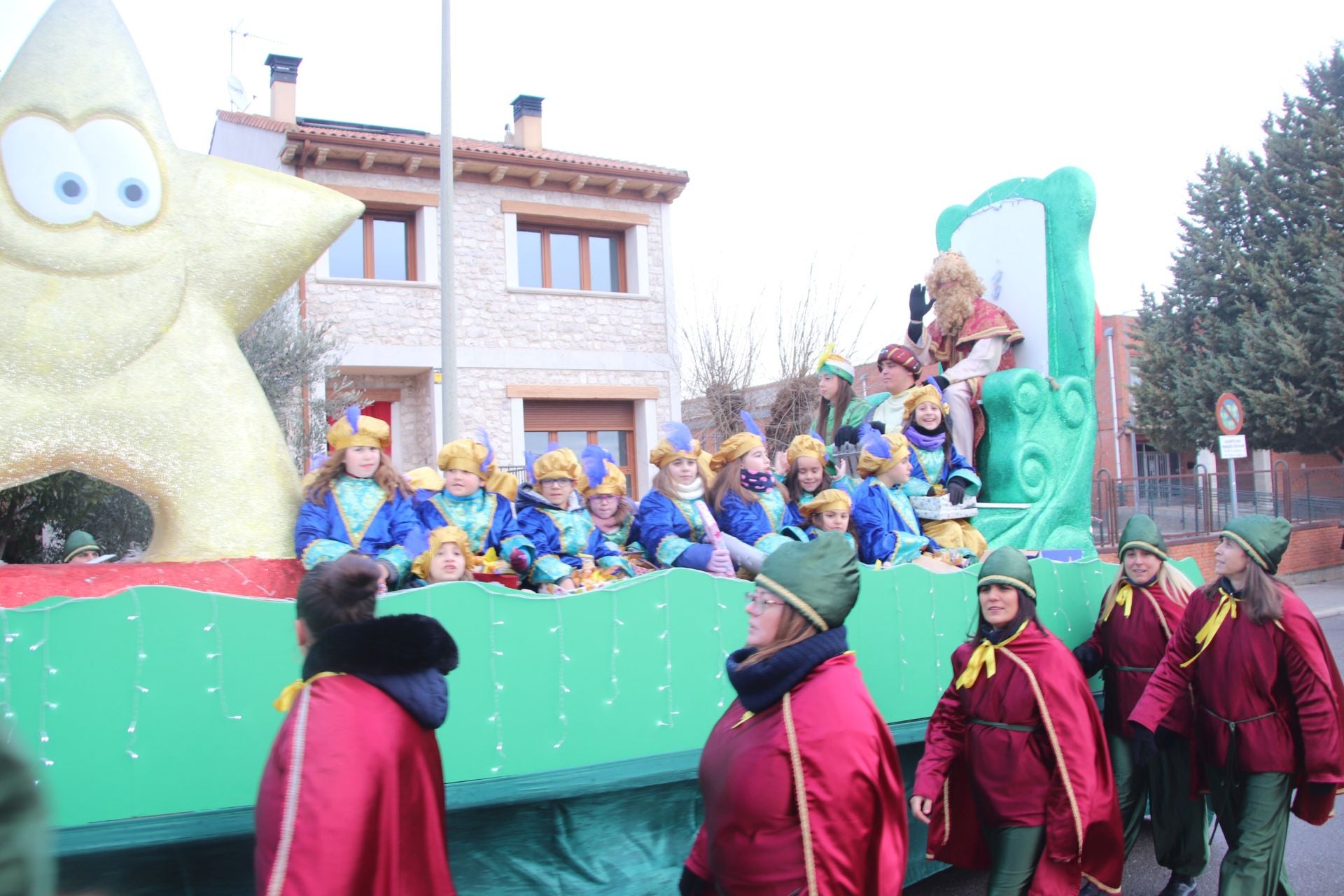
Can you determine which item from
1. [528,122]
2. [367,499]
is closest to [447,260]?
[367,499]

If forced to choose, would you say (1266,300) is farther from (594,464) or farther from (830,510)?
(594,464)

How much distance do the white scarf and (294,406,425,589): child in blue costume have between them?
1.35 meters

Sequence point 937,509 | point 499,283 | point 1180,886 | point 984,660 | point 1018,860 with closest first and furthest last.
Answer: point 1018,860 < point 984,660 < point 1180,886 < point 937,509 < point 499,283

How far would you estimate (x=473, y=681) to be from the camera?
3363 millimetres

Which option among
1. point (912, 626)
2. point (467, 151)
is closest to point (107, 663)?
point (912, 626)

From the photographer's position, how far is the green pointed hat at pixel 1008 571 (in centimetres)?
395

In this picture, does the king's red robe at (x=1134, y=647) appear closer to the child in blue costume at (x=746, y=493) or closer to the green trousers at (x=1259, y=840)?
the green trousers at (x=1259, y=840)

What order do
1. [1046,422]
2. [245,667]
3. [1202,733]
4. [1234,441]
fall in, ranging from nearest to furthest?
[245,667] < [1202,733] < [1046,422] < [1234,441]

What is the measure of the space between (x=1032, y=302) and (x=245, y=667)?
592 cm

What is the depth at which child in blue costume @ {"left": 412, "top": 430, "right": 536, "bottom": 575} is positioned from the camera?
4391mm

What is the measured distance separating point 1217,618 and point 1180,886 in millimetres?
1362

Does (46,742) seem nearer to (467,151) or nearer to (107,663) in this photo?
(107,663)

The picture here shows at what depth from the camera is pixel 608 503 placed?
5.05 m

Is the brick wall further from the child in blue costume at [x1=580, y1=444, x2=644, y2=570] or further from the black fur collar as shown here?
the black fur collar
